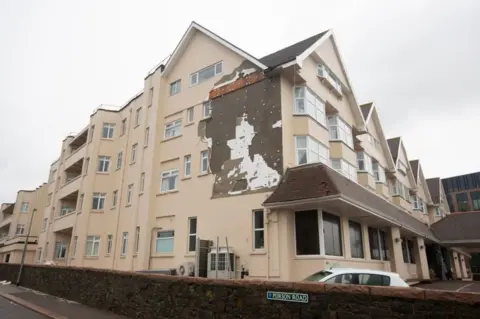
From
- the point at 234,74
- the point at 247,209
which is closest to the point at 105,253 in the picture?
the point at 247,209

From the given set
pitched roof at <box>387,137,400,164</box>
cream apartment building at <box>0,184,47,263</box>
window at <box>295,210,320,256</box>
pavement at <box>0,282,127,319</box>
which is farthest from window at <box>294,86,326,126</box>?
cream apartment building at <box>0,184,47,263</box>

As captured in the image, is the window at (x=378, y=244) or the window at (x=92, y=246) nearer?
the window at (x=378, y=244)

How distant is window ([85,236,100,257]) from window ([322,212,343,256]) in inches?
717

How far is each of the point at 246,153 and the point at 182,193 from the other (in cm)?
506

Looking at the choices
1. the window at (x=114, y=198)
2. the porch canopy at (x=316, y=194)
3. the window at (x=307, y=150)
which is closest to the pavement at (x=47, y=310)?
the porch canopy at (x=316, y=194)

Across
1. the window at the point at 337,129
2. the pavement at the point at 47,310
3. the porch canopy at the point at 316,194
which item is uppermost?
the window at the point at 337,129

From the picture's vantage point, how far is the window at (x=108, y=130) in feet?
96.5

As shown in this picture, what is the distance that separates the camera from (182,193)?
20.1 m

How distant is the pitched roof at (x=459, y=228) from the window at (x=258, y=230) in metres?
21.6

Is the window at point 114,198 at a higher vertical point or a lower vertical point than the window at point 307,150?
lower

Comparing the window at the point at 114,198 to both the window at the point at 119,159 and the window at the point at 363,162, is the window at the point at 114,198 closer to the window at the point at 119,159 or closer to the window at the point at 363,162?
the window at the point at 119,159

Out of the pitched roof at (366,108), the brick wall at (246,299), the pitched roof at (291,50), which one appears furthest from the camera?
the pitched roof at (366,108)

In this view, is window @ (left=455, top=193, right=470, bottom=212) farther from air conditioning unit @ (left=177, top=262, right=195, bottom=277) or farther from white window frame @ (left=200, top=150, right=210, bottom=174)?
air conditioning unit @ (left=177, top=262, right=195, bottom=277)

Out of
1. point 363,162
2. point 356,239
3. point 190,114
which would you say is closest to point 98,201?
point 190,114
